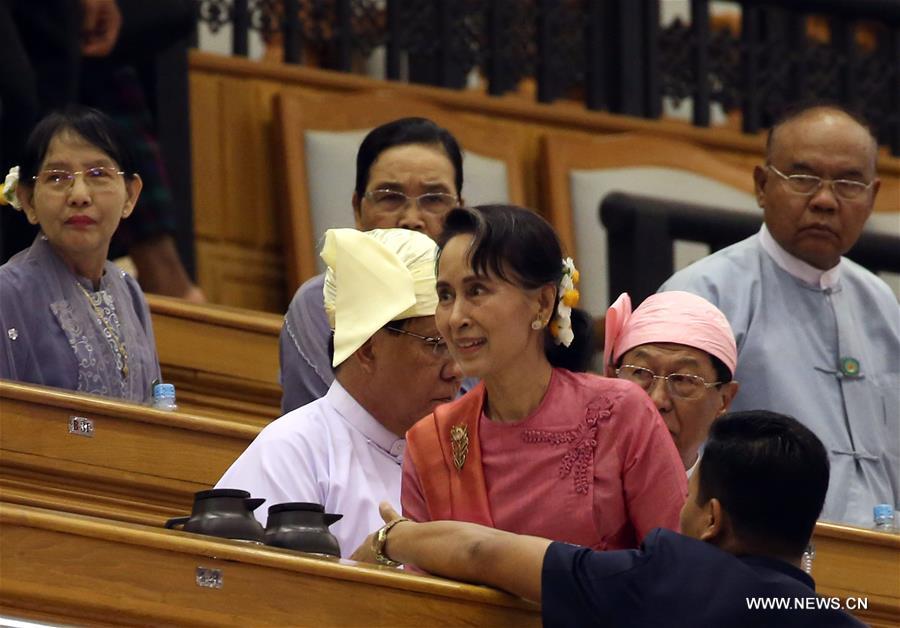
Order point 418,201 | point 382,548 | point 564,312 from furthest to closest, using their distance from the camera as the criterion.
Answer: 1. point 418,201
2. point 564,312
3. point 382,548

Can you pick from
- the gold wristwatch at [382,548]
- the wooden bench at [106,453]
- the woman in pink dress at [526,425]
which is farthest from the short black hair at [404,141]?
the gold wristwatch at [382,548]

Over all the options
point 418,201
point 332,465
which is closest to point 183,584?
point 332,465

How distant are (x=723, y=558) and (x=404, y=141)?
1550 mm

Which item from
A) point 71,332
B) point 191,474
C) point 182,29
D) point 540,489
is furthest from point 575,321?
point 182,29

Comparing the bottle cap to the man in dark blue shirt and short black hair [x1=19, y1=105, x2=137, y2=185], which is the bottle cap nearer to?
short black hair [x1=19, y1=105, x2=137, y2=185]

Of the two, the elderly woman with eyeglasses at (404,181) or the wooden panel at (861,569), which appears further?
the elderly woman with eyeglasses at (404,181)

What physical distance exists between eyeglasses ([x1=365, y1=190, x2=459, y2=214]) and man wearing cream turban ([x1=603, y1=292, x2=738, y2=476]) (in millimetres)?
572

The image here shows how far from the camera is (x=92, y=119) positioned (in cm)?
357

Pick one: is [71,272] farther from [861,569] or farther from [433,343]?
[861,569]

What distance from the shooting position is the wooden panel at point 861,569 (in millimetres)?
3354

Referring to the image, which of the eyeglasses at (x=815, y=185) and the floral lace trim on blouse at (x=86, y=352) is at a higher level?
the eyeglasses at (x=815, y=185)

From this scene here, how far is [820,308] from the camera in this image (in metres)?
4.00

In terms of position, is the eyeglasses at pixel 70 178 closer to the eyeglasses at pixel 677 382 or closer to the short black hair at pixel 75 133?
the short black hair at pixel 75 133

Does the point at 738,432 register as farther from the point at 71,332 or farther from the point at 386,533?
the point at 71,332
